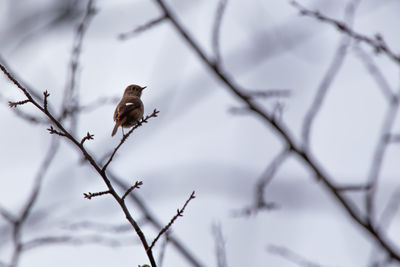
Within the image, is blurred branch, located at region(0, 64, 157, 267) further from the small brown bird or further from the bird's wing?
the bird's wing

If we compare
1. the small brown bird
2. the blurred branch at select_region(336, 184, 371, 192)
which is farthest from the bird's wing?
the blurred branch at select_region(336, 184, 371, 192)

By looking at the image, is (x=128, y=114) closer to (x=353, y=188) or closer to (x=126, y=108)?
(x=126, y=108)

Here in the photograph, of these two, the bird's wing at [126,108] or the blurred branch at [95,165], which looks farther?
the bird's wing at [126,108]

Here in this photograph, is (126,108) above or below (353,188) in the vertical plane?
above

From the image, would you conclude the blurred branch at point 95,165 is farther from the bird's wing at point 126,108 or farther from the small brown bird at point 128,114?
the bird's wing at point 126,108

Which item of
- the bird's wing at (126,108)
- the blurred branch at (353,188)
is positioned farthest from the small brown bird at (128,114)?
the blurred branch at (353,188)

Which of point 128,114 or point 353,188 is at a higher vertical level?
point 128,114

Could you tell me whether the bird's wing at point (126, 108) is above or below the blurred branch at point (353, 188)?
above

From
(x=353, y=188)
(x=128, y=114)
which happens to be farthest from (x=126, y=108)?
(x=353, y=188)

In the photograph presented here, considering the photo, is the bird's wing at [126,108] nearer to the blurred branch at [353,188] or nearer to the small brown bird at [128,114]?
the small brown bird at [128,114]

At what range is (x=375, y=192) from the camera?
354 cm

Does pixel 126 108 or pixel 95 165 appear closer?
pixel 95 165

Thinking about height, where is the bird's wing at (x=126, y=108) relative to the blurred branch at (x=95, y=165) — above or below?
above

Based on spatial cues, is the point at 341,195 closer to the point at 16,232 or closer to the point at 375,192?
the point at 375,192
